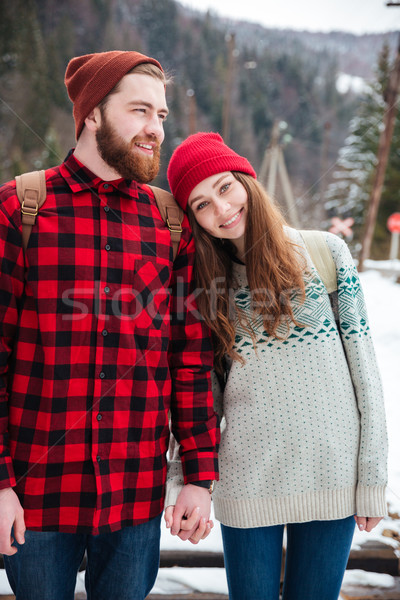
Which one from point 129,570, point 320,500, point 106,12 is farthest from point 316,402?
point 106,12

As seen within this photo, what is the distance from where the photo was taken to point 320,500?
56.4 inches

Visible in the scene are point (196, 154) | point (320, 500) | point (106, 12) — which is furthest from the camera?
point (106, 12)

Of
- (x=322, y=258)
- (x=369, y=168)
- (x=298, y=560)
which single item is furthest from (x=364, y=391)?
(x=369, y=168)

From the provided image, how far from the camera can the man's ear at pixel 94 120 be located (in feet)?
4.78

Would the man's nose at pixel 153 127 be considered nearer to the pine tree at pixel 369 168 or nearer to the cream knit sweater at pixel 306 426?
the cream knit sweater at pixel 306 426

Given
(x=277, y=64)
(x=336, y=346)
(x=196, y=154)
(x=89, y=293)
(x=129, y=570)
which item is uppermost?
(x=277, y=64)

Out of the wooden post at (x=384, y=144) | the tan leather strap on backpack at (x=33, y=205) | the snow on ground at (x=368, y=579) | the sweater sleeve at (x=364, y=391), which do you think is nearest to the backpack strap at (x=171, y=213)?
the tan leather strap on backpack at (x=33, y=205)

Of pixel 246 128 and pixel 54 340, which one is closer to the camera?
pixel 54 340

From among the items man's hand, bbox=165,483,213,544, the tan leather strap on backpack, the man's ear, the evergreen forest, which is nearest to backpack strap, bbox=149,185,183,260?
the tan leather strap on backpack

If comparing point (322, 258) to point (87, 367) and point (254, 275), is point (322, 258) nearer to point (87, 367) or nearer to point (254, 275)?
point (254, 275)

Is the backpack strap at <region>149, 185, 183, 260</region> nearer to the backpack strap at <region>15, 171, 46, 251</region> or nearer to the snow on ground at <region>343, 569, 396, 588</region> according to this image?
the backpack strap at <region>15, 171, 46, 251</region>

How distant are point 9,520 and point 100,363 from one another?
→ 500 millimetres

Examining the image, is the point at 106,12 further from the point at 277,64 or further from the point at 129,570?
the point at 129,570

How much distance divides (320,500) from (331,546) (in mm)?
182
